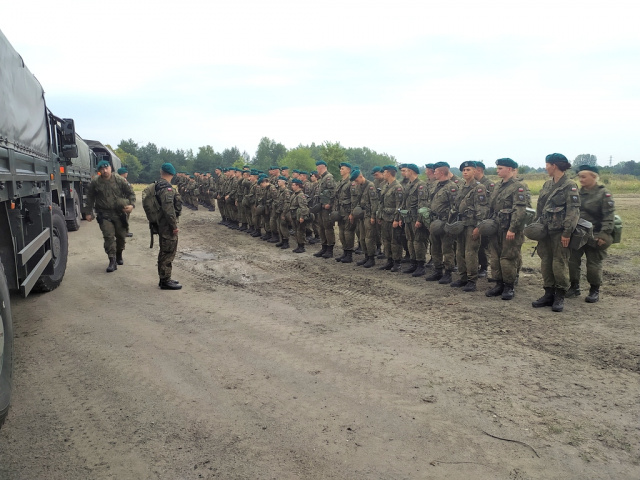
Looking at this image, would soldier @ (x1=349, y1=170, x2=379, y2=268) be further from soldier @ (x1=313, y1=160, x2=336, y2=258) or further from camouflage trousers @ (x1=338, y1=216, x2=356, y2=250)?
soldier @ (x1=313, y1=160, x2=336, y2=258)

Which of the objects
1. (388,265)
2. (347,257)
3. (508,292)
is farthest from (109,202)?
(508,292)

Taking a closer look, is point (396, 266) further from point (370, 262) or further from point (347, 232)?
point (347, 232)

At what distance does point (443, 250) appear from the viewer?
25.7 feet

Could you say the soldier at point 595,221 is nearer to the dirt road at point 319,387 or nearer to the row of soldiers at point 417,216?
the dirt road at point 319,387

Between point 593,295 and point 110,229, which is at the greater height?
point 110,229

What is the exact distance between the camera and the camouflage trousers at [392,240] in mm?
8883

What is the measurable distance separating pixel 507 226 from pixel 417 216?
78.6 inches

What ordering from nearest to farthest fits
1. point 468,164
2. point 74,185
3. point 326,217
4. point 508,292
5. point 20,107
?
point 20,107, point 508,292, point 468,164, point 326,217, point 74,185

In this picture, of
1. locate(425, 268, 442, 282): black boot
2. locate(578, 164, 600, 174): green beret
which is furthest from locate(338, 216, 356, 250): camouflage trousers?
locate(578, 164, 600, 174): green beret

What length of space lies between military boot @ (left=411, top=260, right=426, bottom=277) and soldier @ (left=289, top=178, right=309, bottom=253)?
3.22 metres

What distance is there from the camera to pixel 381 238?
9250 mm

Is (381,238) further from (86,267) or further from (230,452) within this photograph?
(230,452)

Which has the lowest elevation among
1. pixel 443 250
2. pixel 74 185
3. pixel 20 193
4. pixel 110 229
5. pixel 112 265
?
pixel 112 265

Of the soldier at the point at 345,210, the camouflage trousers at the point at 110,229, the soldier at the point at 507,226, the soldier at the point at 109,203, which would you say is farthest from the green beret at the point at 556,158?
the camouflage trousers at the point at 110,229
